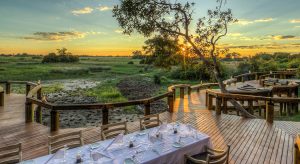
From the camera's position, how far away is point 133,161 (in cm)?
360

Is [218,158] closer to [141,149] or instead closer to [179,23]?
[141,149]

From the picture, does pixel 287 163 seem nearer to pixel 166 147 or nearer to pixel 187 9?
pixel 166 147

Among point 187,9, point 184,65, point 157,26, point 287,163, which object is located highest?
point 187,9

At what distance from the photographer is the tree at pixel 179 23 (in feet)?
33.8

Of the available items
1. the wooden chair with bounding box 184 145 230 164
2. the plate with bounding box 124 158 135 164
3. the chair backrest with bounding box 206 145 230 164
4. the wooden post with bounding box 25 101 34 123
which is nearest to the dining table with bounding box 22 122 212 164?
the plate with bounding box 124 158 135 164

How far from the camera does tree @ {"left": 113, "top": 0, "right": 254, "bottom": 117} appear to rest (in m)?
10.3

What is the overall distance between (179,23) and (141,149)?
8145 millimetres

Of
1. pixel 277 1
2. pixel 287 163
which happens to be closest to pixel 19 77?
pixel 277 1

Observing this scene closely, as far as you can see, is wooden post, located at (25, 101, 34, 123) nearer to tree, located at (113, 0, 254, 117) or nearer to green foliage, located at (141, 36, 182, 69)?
tree, located at (113, 0, 254, 117)

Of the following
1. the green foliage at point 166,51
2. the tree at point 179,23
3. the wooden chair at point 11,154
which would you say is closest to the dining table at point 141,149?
the wooden chair at point 11,154

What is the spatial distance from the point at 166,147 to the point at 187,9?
8016 millimetres

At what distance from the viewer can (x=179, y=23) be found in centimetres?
1093

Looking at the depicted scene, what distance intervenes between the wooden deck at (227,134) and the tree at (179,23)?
2.22m

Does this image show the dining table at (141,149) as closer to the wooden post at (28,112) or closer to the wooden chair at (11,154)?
the wooden chair at (11,154)
